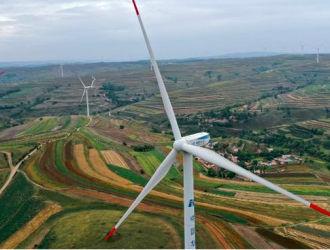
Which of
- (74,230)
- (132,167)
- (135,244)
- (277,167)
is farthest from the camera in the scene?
(277,167)

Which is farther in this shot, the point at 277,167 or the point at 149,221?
the point at 277,167

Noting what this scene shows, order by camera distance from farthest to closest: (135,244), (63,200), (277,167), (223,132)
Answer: (223,132), (277,167), (63,200), (135,244)

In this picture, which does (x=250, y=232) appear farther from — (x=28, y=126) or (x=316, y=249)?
(x=28, y=126)

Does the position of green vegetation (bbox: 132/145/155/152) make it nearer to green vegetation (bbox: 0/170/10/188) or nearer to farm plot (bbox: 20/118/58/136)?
green vegetation (bbox: 0/170/10/188)

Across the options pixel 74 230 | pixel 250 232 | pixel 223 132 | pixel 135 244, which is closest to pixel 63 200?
pixel 74 230

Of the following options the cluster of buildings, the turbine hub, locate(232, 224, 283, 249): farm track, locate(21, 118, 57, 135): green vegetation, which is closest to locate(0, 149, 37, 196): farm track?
the cluster of buildings

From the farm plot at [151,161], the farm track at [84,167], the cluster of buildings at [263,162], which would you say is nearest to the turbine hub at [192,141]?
the farm track at [84,167]
